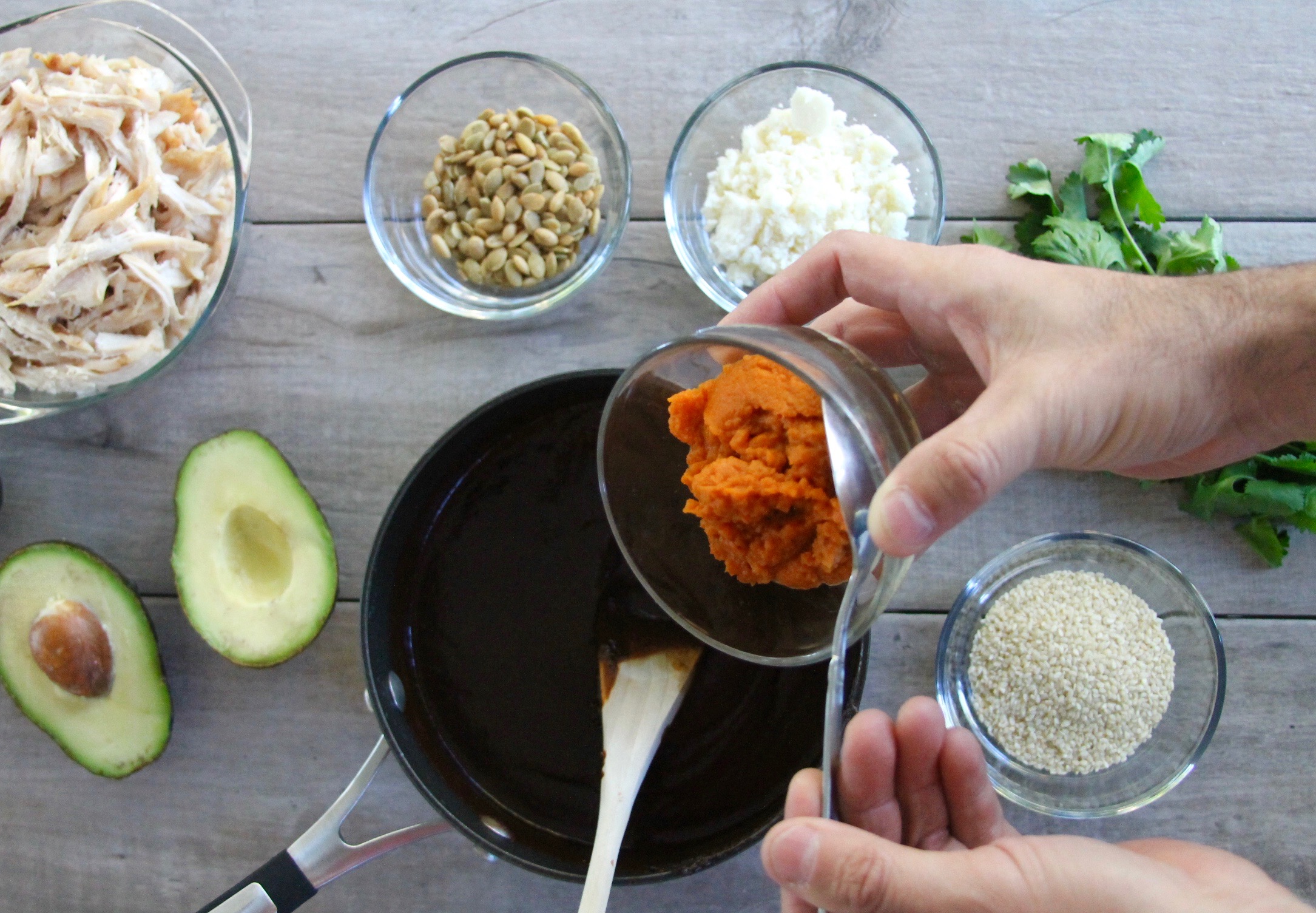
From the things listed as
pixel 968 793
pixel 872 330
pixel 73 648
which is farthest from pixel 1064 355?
pixel 73 648

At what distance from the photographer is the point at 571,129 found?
50.7 inches

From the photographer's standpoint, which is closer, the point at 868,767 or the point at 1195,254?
the point at 868,767

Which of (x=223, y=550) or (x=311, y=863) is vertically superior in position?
(x=223, y=550)

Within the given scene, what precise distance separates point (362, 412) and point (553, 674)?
488mm

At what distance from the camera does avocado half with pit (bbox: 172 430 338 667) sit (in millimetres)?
1188

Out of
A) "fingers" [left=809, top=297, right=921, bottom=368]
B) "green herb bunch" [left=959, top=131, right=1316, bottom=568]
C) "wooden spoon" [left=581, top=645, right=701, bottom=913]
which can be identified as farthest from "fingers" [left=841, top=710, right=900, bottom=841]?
"green herb bunch" [left=959, top=131, right=1316, bottom=568]

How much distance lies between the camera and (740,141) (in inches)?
51.8

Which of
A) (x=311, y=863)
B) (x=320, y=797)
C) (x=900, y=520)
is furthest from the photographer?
(x=320, y=797)

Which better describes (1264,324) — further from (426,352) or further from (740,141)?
(426,352)

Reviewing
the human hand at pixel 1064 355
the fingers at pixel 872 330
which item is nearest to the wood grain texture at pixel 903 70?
the fingers at pixel 872 330

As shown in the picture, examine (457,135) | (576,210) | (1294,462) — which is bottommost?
(1294,462)

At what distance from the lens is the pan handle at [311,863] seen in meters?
1.06

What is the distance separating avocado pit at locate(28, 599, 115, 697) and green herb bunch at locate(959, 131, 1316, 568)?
1326 millimetres

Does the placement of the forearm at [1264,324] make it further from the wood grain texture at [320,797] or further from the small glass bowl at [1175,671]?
the wood grain texture at [320,797]
